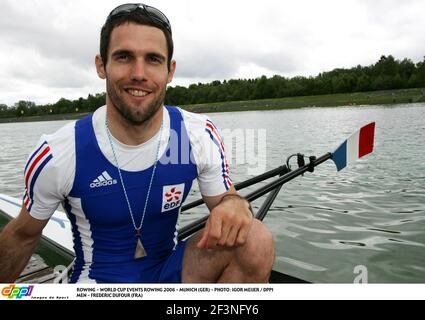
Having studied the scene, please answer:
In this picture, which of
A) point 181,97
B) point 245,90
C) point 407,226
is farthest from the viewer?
point 245,90

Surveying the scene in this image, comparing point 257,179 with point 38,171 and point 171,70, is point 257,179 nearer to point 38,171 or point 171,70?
point 171,70

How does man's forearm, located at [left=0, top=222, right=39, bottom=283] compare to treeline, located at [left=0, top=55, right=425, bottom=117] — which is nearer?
man's forearm, located at [left=0, top=222, right=39, bottom=283]

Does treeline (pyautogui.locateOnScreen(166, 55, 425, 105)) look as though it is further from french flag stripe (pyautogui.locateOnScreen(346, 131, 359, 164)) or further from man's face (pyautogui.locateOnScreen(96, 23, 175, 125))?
man's face (pyautogui.locateOnScreen(96, 23, 175, 125))

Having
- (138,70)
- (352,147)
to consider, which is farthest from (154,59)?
(352,147)

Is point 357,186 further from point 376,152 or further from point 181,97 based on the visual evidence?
point 181,97

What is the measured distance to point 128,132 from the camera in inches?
106

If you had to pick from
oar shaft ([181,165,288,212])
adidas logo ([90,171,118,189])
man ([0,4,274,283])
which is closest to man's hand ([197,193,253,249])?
man ([0,4,274,283])

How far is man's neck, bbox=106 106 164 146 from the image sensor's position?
268 centimetres

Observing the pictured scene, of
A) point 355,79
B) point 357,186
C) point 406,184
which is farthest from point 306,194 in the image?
point 355,79

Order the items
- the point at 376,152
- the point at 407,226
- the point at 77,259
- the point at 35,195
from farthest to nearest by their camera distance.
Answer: the point at 376,152 < the point at 407,226 < the point at 77,259 < the point at 35,195

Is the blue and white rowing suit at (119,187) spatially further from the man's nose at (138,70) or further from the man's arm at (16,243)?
the man's nose at (138,70)

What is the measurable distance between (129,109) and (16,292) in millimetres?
1352

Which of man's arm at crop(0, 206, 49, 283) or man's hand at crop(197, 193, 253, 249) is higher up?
man's hand at crop(197, 193, 253, 249)

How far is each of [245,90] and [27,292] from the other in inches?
4930
